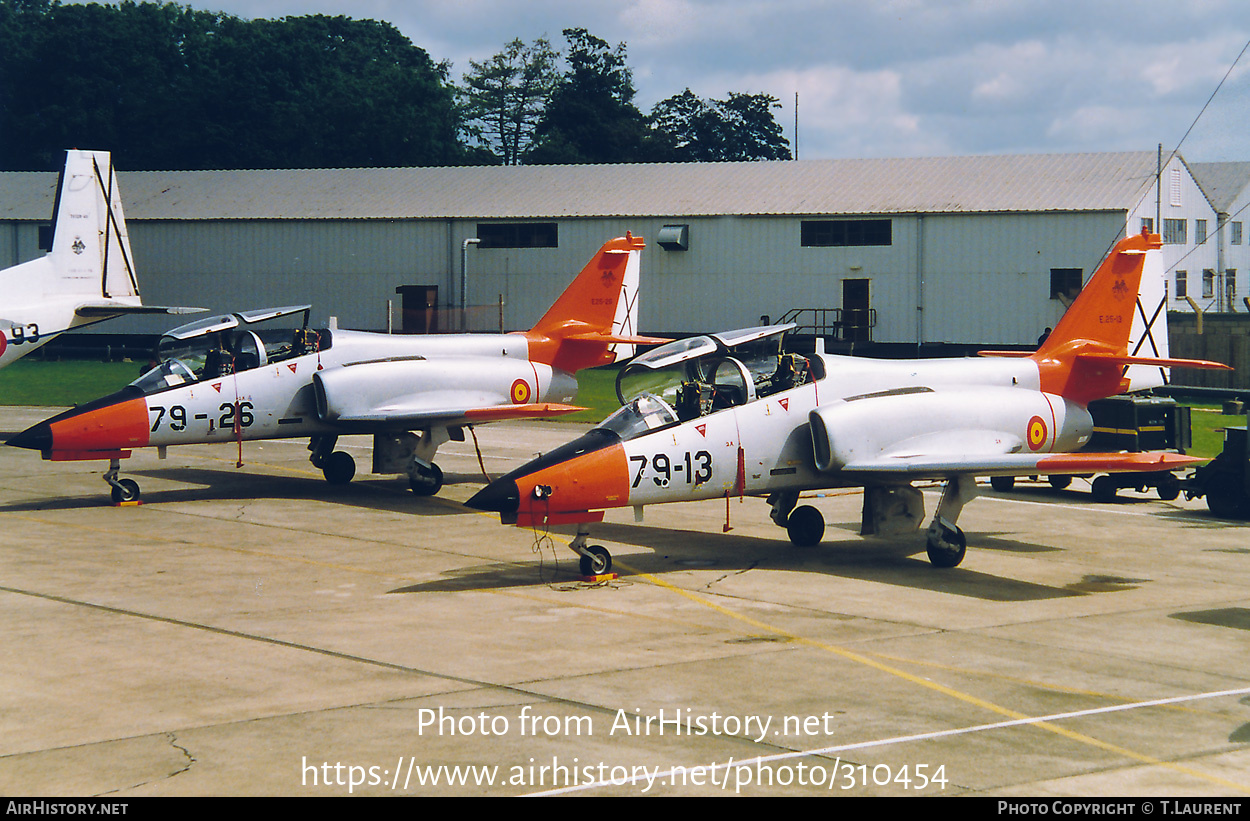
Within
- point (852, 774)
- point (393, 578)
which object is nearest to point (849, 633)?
point (852, 774)

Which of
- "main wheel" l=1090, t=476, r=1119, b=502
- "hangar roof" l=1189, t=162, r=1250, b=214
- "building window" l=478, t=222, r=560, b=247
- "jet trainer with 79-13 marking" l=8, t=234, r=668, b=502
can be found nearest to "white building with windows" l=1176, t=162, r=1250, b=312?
"hangar roof" l=1189, t=162, r=1250, b=214

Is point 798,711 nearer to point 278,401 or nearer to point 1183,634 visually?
point 1183,634

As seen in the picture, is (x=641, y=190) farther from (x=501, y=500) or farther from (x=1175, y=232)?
(x=501, y=500)

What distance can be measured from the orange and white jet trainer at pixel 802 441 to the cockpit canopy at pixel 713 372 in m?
0.02

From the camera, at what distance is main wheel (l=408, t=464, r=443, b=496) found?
22672mm

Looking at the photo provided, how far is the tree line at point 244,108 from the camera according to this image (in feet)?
292

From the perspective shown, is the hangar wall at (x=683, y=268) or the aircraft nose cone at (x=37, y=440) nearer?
the aircraft nose cone at (x=37, y=440)

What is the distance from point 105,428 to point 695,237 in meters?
35.9

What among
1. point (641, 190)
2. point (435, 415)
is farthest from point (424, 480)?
point (641, 190)

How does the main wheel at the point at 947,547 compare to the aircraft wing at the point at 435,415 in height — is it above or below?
below

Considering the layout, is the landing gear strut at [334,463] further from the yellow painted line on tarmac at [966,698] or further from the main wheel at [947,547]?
the main wheel at [947,547]

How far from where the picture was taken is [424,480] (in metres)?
22.7

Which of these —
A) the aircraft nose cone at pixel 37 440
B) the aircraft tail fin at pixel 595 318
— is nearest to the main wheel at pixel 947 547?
the aircraft tail fin at pixel 595 318

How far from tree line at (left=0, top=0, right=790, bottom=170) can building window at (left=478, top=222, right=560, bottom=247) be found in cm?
3671
